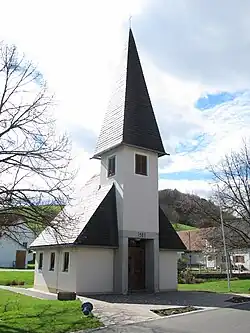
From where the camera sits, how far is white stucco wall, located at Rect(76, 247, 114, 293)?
22859 millimetres

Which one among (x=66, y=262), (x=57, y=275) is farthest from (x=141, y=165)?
(x=57, y=275)

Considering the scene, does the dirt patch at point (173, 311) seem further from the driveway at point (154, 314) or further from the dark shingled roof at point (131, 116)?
the dark shingled roof at point (131, 116)

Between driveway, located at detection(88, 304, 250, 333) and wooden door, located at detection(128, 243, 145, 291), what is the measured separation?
9.99 m

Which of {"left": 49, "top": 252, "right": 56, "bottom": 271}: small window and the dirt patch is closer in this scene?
the dirt patch

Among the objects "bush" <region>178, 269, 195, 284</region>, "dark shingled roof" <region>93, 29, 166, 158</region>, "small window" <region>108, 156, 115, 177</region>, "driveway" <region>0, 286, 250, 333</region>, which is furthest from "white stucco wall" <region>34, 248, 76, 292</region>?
"bush" <region>178, 269, 195, 284</region>

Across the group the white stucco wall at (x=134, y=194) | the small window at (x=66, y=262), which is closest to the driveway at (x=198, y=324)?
the white stucco wall at (x=134, y=194)

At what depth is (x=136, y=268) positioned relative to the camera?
84.7 feet

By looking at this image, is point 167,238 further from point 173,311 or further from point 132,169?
point 173,311

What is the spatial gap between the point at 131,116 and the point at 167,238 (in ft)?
29.1

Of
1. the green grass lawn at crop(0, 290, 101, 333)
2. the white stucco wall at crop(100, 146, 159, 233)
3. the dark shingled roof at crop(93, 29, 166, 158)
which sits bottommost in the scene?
the green grass lawn at crop(0, 290, 101, 333)

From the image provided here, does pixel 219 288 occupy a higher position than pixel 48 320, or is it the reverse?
pixel 48 320

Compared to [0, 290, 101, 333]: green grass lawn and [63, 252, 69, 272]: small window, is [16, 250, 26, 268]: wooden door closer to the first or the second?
[63, 252, 69, 272]: small window

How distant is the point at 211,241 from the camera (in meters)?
32.8

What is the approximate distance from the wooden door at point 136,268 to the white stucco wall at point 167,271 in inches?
47.6
